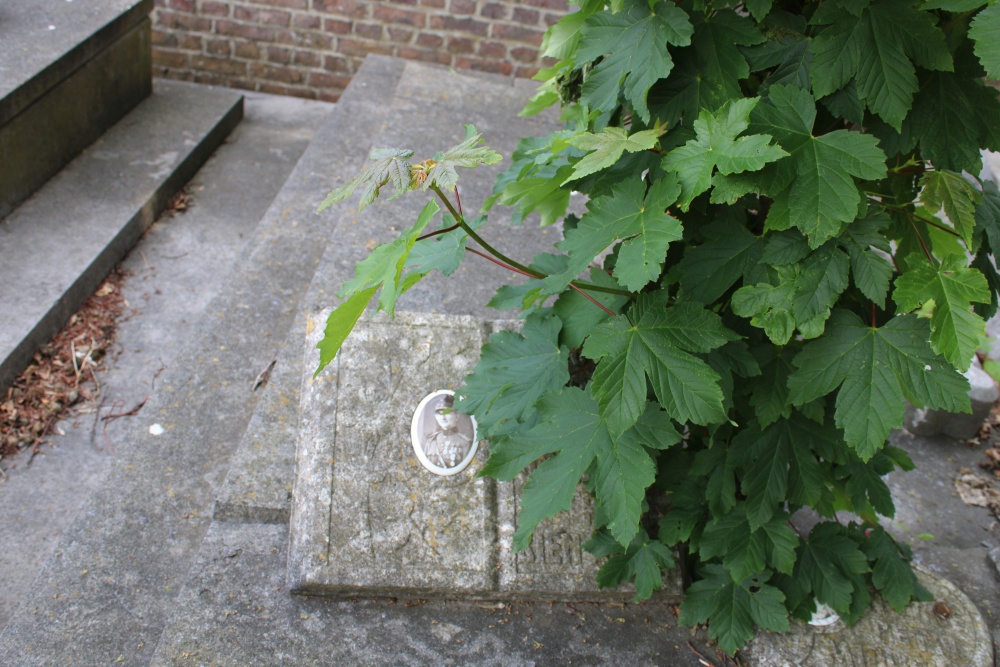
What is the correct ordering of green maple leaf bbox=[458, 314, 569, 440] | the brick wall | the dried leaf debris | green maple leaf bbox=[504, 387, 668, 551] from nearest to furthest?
green maple leaf bbox=[504, 387, 668, 551]
green maple leaf bbox=[458, 314, 569, 440]
the dried leaf debris
the brick wall

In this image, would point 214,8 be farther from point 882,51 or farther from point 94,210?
point 882,51

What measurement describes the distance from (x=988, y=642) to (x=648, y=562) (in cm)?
91

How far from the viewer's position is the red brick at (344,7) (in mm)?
5551

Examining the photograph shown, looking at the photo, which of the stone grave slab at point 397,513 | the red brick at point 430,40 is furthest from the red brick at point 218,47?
the stone grave slab at point 397,513

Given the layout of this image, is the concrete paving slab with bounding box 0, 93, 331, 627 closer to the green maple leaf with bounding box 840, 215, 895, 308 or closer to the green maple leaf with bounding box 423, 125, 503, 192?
the green maple leaf with bounding box 423, 125, 503, 192

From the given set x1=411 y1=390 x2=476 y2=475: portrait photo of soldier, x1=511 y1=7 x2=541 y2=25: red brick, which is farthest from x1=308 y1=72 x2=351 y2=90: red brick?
x1=411 y1=390 x2=476 y2=475: portrait photo of soldier

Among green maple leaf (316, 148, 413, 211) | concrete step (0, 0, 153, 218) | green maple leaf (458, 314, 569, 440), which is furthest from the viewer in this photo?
concrete step (0, 0, 153, 218)

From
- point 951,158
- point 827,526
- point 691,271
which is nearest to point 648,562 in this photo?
point 827,526

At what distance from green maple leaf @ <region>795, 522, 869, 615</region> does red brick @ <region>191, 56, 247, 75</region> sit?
207 inches

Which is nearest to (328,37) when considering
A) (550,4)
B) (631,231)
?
(550,4)

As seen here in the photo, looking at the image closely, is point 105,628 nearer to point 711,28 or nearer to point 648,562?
point 648,562

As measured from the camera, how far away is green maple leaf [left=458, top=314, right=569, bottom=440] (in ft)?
5.98

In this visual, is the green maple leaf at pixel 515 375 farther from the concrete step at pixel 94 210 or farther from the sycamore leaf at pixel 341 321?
the concrete step at pixel 94 210

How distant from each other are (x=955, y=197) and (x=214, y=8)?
5386 millimetres
